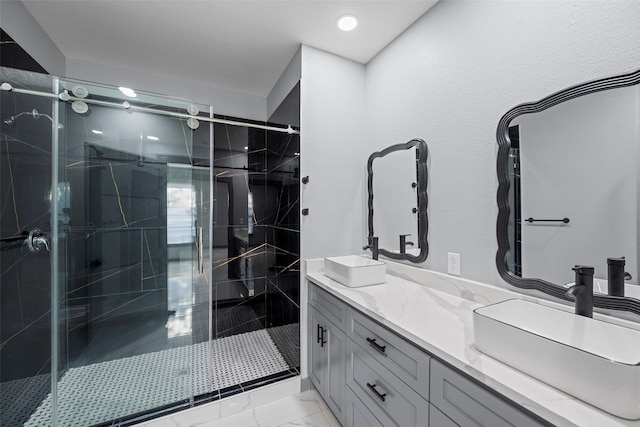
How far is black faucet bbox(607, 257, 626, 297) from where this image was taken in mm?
865

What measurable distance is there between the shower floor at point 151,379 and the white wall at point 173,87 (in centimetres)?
232

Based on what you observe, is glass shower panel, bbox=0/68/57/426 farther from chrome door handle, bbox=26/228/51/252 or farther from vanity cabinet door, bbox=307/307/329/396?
vanity cabinet door, bbox=307/307/329/396

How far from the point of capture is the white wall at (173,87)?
225 centimetres

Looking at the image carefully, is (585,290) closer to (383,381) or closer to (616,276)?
(616,276)

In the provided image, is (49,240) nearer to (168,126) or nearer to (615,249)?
(168,126)

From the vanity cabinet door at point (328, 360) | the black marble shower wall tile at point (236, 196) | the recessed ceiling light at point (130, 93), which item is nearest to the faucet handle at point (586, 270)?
the vanity cabinet door at point (328, 360)

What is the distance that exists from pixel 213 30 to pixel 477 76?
1.77 m

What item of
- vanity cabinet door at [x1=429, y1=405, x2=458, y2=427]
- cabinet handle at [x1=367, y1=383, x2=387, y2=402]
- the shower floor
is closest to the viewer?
vanity cabinet door at [x1=429, y1=405, x2=458, y2=427]

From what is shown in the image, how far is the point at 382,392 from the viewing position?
44.6 inches

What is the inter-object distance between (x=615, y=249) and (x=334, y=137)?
5.42 ft

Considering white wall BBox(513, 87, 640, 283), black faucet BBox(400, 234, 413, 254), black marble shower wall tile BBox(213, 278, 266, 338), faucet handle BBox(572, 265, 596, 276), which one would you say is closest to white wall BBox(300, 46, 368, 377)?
black faucet BBox(400, 234, 413, 254)

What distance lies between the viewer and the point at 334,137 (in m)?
2.06

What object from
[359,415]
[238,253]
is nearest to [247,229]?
[238,253]

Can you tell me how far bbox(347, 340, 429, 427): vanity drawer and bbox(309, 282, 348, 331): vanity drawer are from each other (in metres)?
0.14
